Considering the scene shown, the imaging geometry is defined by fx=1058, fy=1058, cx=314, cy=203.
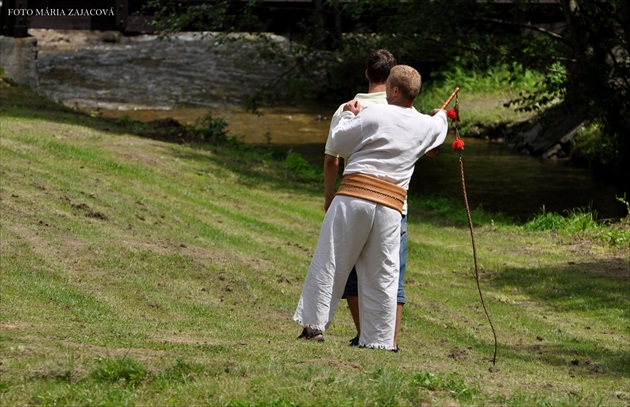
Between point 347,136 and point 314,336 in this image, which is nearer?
point 347,136

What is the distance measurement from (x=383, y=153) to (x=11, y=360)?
2.74 meters

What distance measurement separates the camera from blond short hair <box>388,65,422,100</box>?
7.14 m

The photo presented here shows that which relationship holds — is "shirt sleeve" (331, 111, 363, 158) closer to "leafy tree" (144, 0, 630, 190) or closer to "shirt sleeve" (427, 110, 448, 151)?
"shirt sleeve" (427, 110, 448, 151)

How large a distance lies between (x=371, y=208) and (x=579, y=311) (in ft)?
17.7

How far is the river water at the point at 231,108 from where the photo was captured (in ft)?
68.5

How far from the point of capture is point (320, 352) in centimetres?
676

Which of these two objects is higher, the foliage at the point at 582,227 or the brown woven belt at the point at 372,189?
the brown woven belt at the point at 372,189

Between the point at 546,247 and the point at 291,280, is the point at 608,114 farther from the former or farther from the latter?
the point at 291,280

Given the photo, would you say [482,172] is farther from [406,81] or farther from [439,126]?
[406,81]

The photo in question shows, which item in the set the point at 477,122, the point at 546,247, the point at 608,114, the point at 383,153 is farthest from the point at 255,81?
the point at 383,153

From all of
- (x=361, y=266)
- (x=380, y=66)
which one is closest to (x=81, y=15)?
(x=380, y=66)

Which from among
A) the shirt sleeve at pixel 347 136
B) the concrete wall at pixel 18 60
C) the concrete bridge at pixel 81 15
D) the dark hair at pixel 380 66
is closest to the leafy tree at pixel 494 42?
the concrete bridge at pixel 81 15

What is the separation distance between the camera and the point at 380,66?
24.7 ft

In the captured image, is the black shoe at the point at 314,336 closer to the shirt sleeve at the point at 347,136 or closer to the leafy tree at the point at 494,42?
the shirt sleeve at the point at 347,136
